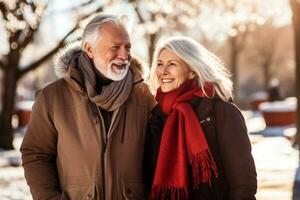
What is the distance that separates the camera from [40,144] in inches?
140

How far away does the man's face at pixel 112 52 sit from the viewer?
3.46m

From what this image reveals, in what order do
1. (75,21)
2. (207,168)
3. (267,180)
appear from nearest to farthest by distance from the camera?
(207,168), (267,180), (75,21)

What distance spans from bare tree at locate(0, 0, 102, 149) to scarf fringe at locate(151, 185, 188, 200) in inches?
522

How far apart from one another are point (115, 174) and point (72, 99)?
0.48 meters

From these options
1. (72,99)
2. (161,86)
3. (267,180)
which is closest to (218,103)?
(161,86)

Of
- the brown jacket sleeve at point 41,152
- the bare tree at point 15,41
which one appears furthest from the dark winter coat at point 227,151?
the bare tree at point 15,41

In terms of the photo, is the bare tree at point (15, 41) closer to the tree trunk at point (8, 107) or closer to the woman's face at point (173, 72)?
the tree trunk at point (8, 107)

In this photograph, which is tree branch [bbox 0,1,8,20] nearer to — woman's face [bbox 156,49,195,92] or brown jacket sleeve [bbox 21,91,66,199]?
brown jacket sleeve [bbox 21,91,66,199]

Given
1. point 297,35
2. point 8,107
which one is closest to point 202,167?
point 297,35

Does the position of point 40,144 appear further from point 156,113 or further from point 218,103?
point 218,103

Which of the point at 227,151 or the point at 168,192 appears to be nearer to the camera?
the point at 227,151

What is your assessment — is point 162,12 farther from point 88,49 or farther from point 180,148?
point 180,148

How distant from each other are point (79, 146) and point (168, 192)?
551 millimetres

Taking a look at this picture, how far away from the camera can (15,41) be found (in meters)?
17.7
